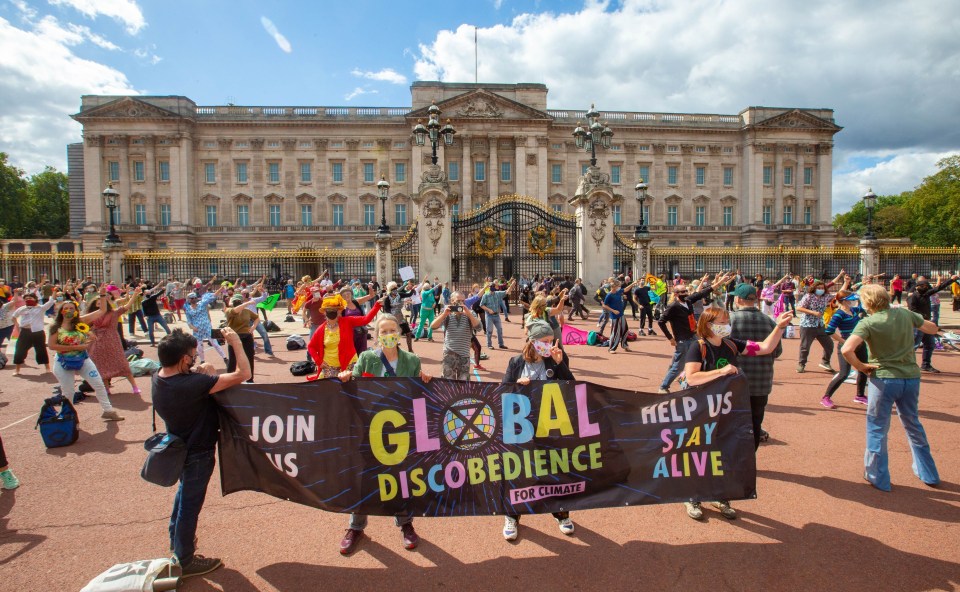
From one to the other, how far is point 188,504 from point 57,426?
159 inches

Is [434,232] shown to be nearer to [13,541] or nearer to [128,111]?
[13,541]

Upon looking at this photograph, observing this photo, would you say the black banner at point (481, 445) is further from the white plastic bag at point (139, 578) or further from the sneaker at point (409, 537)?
the white plastic bag at point (139, 578)

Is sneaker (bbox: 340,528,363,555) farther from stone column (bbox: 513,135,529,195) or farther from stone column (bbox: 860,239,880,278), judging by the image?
stone column (bbox: 513,135,529,195)

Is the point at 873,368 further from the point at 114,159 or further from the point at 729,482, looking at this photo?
the point at 114,159

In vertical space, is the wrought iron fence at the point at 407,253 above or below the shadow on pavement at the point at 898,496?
above

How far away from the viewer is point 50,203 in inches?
2911

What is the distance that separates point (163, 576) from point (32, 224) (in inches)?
3564

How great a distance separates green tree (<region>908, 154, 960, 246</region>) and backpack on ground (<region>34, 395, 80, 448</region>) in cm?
7158

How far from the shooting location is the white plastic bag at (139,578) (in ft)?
10.9

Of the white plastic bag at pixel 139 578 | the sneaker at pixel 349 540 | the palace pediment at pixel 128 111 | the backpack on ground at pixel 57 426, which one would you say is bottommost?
the sneaker at pixel 349 540

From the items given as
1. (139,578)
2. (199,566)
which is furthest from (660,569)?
(139,578)

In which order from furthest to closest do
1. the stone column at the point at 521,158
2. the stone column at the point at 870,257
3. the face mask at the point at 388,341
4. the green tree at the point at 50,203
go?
the green tree at the point at 50,203 → the stone column at the point at 521,158 → the stone column at the point at 870,257 → the face mask at the point at 388,341

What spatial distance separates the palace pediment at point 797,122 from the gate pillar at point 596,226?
40930mm

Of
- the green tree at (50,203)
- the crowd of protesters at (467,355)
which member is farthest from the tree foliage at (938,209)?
the green tree at (50,203)
